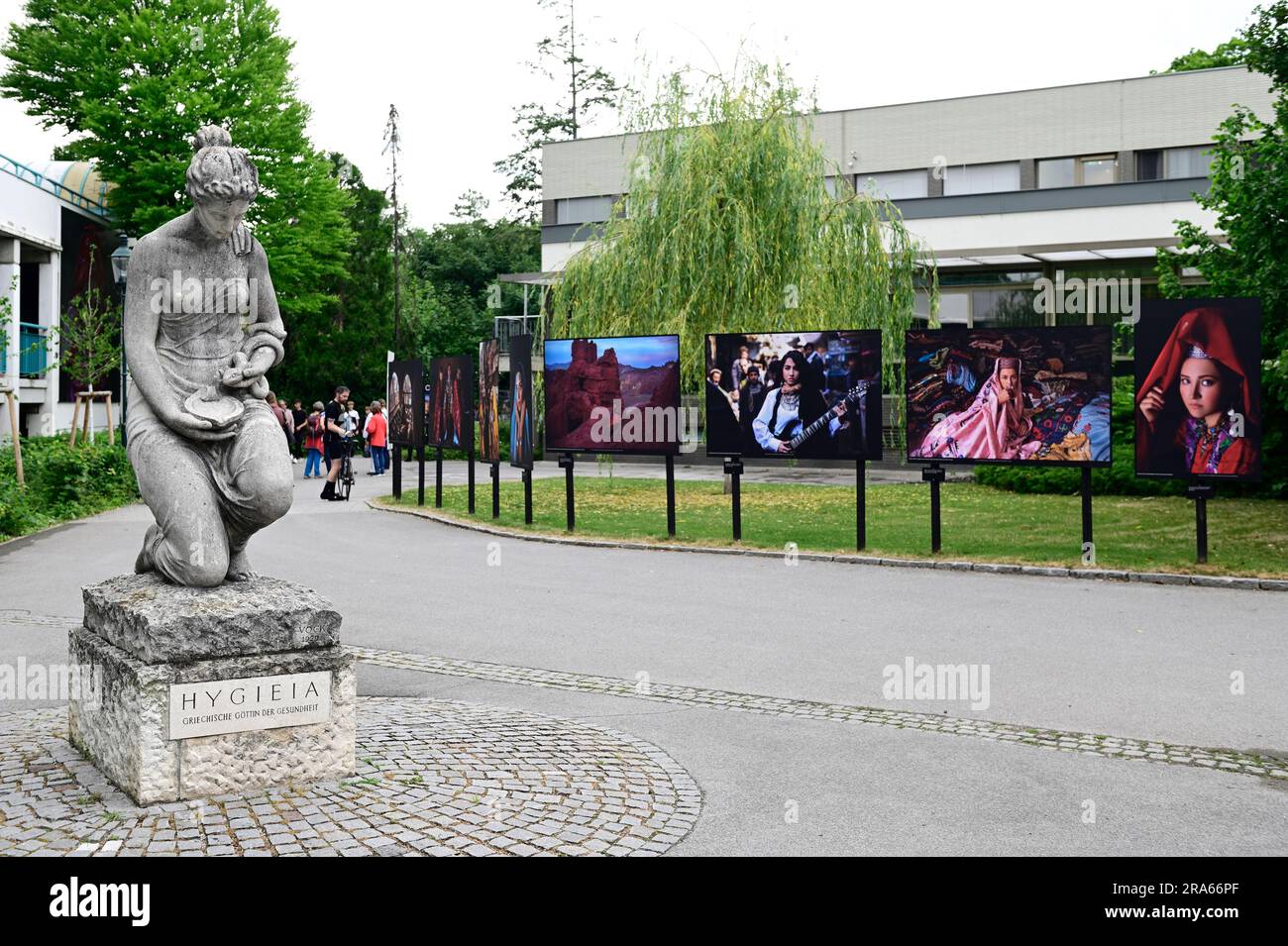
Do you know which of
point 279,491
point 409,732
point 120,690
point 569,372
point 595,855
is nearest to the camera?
point 595,855

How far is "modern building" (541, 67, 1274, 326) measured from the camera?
3644cm

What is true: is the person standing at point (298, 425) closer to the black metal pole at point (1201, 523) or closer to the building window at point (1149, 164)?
the black metal pole at point (1201, 523)

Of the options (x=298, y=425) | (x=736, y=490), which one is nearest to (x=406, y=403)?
(x=736, y=490)

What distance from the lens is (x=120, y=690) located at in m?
5.90

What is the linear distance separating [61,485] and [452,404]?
666cm

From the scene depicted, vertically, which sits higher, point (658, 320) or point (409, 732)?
point (658, 320)

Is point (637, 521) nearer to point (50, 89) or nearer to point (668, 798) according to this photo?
point (668, 798)

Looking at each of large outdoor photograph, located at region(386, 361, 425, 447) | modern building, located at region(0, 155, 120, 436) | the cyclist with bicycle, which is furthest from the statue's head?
modern building, located at region(0, 155, 120, 436)

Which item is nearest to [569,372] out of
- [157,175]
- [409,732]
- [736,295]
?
[736,295]

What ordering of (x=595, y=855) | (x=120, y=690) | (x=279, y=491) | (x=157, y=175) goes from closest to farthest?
(x=595, y=855) < (x=120, y=690) < (x=279, y=491) < (x=157, y=175)

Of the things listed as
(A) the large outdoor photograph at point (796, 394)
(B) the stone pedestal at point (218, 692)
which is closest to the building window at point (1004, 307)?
(A) the large outdoor photograph at point (796, 394)

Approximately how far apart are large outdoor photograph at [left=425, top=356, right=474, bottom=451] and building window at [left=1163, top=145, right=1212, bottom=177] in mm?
25013

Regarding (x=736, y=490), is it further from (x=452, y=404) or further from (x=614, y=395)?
(x=452, y=404)

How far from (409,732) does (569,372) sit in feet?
40.9
